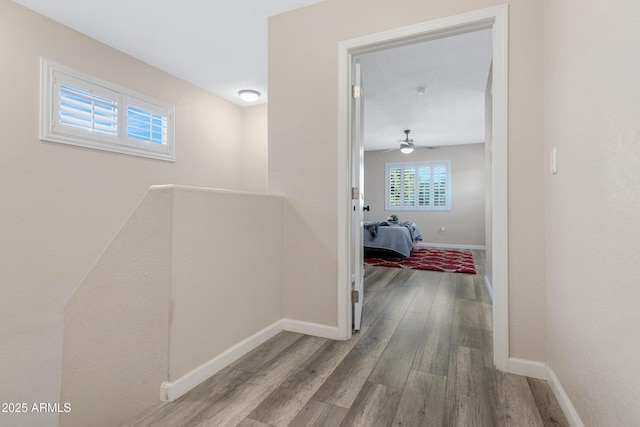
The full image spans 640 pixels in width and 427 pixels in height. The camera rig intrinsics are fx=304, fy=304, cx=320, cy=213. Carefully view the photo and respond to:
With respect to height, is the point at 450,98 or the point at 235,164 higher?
the point at 450,98

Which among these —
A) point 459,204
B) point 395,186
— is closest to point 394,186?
point 395,186

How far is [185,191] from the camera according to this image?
1.50 meters

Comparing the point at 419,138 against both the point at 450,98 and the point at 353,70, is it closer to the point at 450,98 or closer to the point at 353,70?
the point at 450,98

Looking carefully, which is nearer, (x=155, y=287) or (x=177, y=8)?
(x=155, y=287)

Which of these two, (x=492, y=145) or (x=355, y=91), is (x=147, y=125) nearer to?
(x=355, y=91)

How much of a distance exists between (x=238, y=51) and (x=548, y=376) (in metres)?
3.52

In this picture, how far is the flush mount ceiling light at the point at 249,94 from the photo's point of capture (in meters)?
4.05

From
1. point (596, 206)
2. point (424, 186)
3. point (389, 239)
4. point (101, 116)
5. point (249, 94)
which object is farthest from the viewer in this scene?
point (424, 186)

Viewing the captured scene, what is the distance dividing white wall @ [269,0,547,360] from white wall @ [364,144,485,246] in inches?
236

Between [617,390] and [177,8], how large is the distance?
10.8 feet

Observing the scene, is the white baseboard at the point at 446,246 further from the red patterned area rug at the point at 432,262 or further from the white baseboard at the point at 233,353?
the white baseboard at the point at 233,353

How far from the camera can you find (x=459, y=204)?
24.0 feet

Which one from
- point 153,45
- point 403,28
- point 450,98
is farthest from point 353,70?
point 450,98

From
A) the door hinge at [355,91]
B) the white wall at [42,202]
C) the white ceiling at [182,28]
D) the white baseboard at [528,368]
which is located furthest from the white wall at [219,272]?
the white wall at [42,202]
